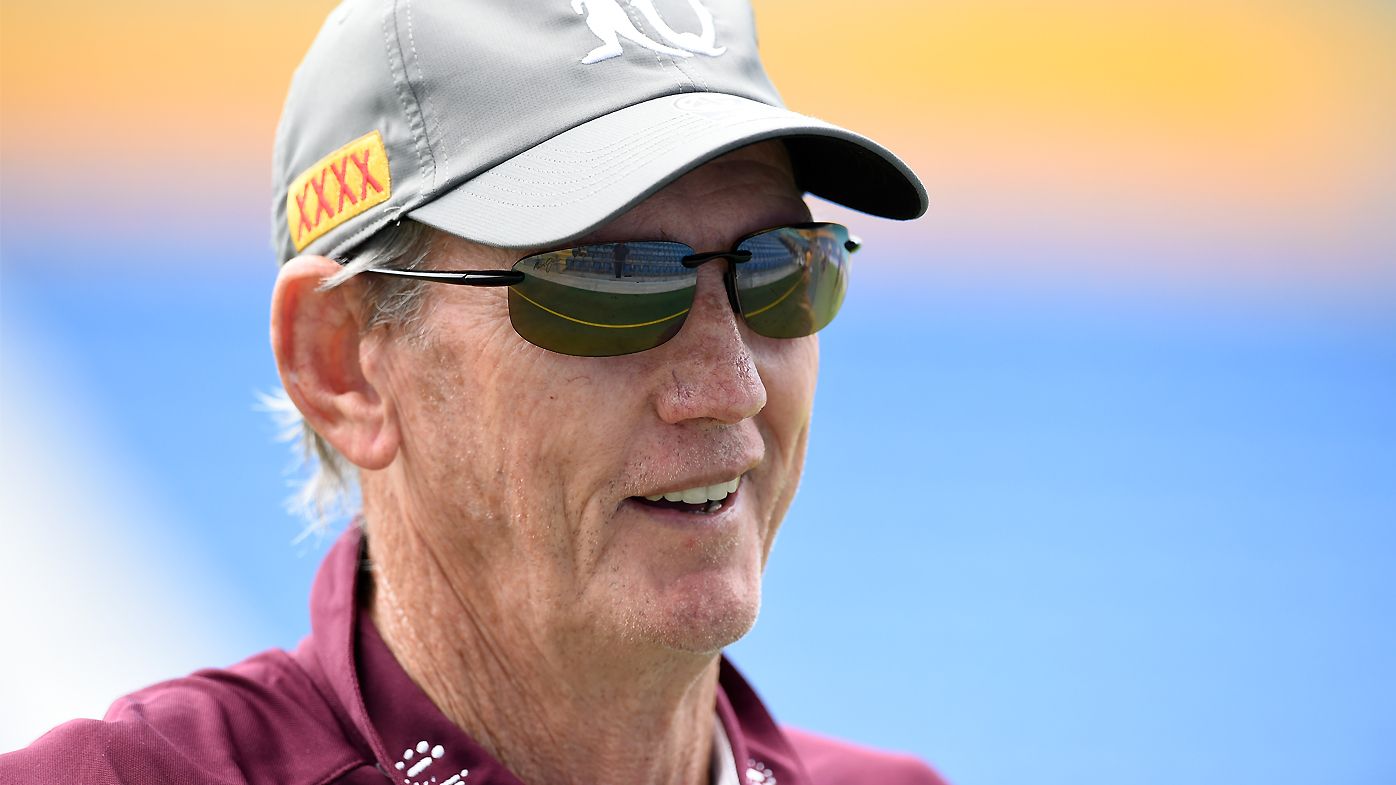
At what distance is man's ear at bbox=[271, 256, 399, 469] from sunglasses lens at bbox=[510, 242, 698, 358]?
0.88 ft

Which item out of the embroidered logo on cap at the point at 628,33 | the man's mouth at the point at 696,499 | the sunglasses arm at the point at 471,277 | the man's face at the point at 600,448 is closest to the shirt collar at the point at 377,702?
the man's face at the point at 600,448

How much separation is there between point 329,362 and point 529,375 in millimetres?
323

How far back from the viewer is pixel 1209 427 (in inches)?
187

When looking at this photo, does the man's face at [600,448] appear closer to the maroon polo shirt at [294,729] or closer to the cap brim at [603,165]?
the cap brim at [603,165]

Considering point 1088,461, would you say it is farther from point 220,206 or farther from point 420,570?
point 420,570

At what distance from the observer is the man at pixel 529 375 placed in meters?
1.49

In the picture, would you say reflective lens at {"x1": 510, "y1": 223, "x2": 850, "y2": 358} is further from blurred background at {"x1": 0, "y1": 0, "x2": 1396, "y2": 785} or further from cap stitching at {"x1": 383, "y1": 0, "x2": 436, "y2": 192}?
blurred background at {"x1": 0, "y1": 0, "x2": 1396, "y2": 785}

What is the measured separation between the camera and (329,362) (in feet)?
5.48

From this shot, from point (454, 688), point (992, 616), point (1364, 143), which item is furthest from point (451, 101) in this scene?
point (1364, 143)

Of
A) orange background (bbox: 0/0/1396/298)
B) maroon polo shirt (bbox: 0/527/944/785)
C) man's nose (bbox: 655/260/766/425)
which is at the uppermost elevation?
orange background (bbox: 0/0/1396/298)

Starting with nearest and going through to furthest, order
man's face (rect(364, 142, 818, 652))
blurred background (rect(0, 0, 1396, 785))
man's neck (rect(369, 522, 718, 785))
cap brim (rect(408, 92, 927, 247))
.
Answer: cap brim (rect(408, 92, 927, 247))
man's face (rect(364, 142, 818, 652))
man's neck (rect(369, 522, 718, 785))
blurred background (rect(0, 0, 1396, 785))

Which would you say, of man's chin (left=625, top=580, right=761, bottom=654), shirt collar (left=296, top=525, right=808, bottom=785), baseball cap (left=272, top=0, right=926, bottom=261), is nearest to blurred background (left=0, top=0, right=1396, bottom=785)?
shirt collar (left=296, top=525, right=808, bottom=785)

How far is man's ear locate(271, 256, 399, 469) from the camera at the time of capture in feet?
5.33

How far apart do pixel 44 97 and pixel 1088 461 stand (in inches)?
147
